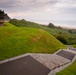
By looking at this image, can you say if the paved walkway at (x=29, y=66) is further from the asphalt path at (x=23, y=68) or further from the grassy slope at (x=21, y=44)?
the grassy slope at (x=21, y=44)

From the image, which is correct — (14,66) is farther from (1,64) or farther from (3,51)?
(3,51)

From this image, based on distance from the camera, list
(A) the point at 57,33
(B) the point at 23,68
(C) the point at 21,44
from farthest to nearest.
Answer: (A) the point at 57,33, (C) the point at 21,44, (B) the point at 23,68

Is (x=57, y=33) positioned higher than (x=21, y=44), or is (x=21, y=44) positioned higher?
(x=21, y=44)

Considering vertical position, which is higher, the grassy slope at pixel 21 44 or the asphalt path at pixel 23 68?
the grassy slope at pixel 21 44

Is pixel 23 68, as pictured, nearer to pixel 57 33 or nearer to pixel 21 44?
pixel 21 44

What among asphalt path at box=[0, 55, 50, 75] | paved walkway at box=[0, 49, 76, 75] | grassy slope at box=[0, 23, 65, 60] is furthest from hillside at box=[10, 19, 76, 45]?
asphalt path at box=[0, 55, 50, 75]

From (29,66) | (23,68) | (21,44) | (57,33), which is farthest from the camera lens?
(57,33)

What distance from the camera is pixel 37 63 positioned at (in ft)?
69.2

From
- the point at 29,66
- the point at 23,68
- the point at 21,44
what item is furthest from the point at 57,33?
the point at 23,68

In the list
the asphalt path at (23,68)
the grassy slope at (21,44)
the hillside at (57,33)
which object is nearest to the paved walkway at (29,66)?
the asphalt path at (23,68)

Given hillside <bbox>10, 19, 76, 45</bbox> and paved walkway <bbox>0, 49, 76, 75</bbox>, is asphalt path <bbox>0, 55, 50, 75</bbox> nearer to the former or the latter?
paved walkway <bbox>0, 49, 76, 75</bbox>

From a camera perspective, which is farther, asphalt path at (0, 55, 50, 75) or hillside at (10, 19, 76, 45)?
hillside at (10, 19, 76, 45)

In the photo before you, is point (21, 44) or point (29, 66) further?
point (21, 44)

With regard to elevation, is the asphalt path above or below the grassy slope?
below
